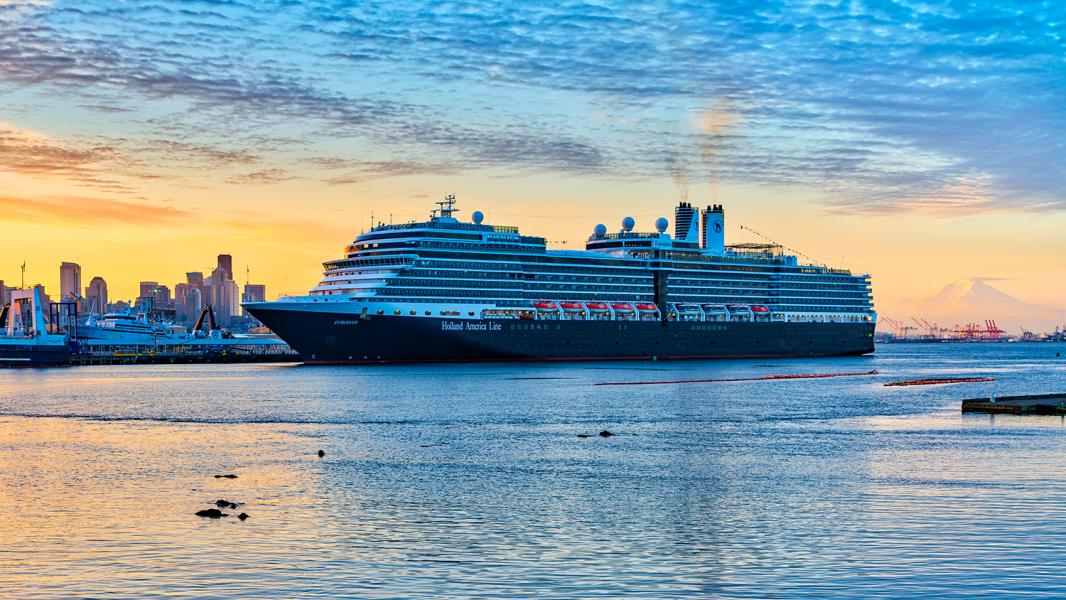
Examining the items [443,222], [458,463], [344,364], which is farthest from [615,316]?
[458,463]

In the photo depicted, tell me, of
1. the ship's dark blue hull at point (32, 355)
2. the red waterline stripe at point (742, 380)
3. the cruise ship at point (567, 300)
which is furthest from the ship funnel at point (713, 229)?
the ship's dark blue hull at point (32, 355)

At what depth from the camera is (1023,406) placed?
214 ft

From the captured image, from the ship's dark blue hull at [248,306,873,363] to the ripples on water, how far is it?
157 ft

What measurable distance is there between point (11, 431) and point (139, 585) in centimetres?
4088

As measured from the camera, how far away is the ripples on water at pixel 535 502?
24812 millimetres

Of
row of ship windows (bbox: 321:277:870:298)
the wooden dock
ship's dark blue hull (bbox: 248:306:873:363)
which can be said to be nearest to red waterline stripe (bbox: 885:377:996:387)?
the wooden dock

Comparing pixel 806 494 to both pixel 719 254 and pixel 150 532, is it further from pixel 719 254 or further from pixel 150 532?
pixel 719 254

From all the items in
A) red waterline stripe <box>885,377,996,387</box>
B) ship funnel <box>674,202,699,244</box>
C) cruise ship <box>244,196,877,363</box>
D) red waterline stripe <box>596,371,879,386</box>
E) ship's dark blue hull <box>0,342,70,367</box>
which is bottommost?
red waterline stripe <box>885,377,996,387</box>

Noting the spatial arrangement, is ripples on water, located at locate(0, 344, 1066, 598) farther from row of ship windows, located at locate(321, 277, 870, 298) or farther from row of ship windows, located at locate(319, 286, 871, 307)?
row of ship windows, located at locate(321, 277, 870, 298)

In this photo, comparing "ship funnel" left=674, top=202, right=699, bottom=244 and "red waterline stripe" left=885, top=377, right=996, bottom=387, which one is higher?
"ship funnel" left=674, top=202, right=699, bottom=244

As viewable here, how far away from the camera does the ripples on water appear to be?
24812mm

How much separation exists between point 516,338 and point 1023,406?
72.9 m

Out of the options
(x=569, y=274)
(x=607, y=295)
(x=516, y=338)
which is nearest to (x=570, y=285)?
(x=569, y=274)

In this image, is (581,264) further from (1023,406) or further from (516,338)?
(1023,406)
